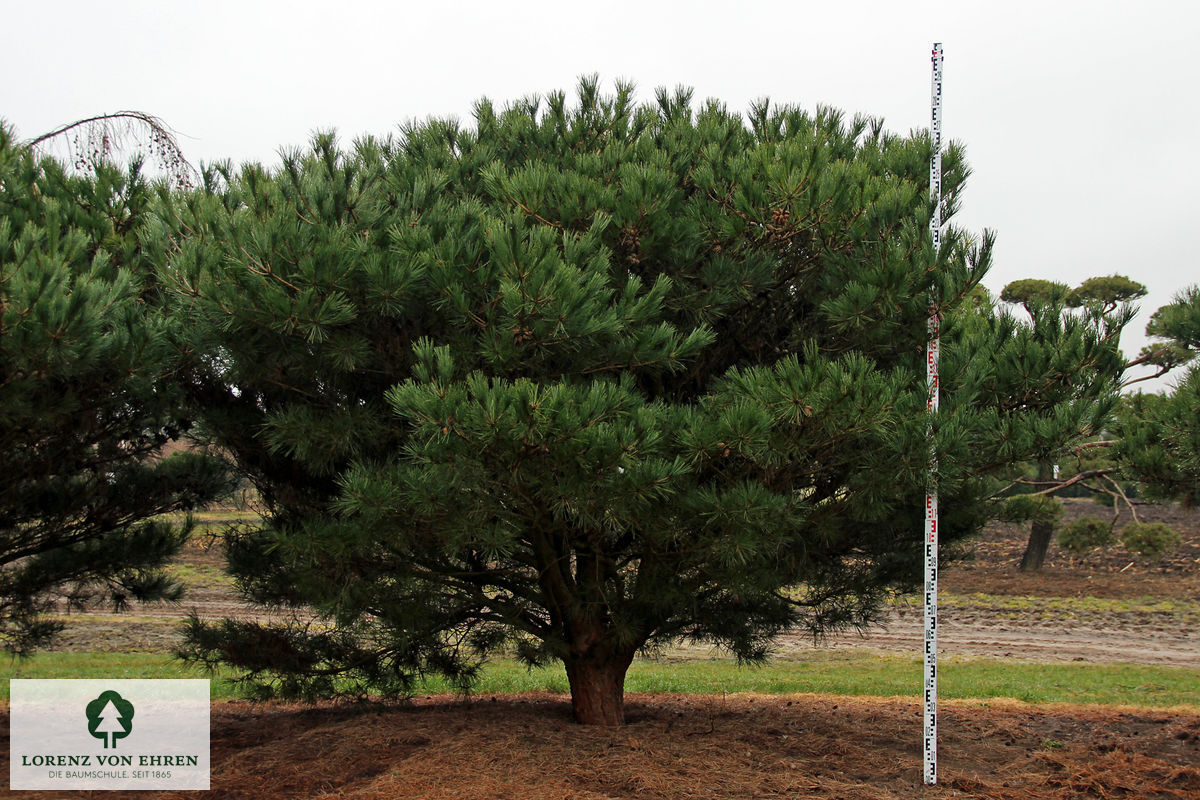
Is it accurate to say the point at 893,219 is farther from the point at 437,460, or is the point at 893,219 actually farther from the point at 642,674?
the point at 642,674

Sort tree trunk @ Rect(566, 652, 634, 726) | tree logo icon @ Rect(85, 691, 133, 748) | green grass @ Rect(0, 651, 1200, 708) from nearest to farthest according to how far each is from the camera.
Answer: tree logo icon @ Rect(85, 691, 133, 748) < tree trunk @ Rect(566, 652, 634, 726) < green grass @ Rect(0, 651, 1200, 708)

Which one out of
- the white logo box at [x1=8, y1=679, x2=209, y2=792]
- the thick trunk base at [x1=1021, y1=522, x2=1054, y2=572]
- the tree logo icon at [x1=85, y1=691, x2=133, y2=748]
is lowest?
the white logo box at [x1=8, y1=679, x2=209, y2=792]

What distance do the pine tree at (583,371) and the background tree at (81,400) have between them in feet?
1.22

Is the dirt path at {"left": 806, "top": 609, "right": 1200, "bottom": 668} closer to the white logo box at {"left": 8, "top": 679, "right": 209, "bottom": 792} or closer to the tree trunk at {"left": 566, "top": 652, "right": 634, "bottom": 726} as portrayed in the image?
the tree trunk at {"left": 566, "top": 652, "right": 634, "bottom": 726}

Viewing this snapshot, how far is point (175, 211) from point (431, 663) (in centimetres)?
356

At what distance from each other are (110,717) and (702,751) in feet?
12.5

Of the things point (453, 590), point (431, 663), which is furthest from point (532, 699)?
point (453, 590)

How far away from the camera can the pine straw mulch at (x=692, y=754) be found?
5246mm

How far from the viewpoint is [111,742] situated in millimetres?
5871

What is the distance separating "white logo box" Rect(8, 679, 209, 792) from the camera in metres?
5.48

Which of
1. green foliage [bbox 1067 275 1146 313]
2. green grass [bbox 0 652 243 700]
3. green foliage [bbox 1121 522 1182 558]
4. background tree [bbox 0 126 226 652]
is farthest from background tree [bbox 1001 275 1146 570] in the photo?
green foliage [bbox 1067 275 1146 313]

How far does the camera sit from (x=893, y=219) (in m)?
4.93

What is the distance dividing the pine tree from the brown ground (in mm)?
613

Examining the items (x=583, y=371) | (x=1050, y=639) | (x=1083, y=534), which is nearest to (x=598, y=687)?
(x=583, y=371)
